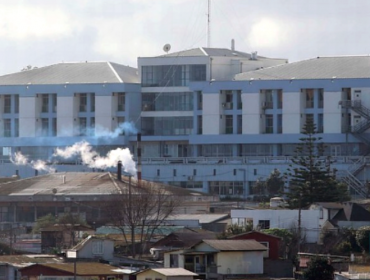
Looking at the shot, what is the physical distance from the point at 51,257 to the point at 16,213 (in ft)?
A: 111

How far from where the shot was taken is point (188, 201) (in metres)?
116

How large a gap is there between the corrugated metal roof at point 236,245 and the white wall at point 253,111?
58530 millimetres

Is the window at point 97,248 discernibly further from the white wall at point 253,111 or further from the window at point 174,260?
the white wall at point 253,111

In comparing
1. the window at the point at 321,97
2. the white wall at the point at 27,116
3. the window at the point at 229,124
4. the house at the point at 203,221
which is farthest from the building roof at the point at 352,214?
A: the white wall at the point at 27,116

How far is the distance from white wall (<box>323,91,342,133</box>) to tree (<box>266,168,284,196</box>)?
9.71 metres

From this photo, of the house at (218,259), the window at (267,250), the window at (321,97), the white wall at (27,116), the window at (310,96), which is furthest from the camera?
the white wall at (27,116)

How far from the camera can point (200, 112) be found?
143375 mm

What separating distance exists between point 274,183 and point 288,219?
29849 mm

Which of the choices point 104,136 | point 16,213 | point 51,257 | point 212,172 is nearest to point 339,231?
point 51,257

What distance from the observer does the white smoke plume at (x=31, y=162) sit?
142 metres

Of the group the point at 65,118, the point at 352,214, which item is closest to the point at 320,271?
the point at 352,214

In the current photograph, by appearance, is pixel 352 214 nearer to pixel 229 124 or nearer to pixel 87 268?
pixel 87 268

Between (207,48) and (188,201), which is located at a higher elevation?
(207,48)

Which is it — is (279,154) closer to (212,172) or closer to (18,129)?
(212,172)
